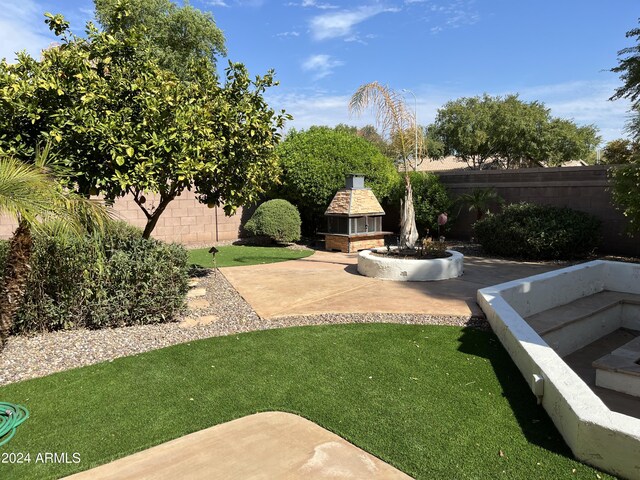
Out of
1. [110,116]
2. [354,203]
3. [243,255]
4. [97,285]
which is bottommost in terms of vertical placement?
[243,255]

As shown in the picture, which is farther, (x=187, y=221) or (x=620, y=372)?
(x=187, y=221)

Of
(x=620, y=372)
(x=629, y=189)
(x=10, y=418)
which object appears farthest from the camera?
(x=629, y=189)

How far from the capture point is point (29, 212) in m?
3.86

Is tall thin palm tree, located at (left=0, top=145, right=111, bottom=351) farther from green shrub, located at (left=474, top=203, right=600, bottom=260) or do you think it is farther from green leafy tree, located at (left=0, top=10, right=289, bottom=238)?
green shrub, located at (left=474, top=203, right=600, bottom=260)

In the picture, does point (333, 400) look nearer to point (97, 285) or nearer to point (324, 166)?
point (97, 285)

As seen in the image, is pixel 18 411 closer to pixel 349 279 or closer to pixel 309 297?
pixel 309 297

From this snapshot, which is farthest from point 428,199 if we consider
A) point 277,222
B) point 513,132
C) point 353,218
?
point 513,132

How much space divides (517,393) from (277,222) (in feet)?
35.8

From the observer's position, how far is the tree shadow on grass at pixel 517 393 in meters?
3.16

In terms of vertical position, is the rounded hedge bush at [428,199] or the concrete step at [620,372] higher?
the rounded hedge bush at [428,199]

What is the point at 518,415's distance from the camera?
11.5 feet

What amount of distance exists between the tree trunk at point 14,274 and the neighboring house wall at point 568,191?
40.5 ft

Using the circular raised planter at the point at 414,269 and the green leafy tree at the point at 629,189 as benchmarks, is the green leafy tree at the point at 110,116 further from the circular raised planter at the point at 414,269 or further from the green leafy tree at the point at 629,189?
the green leafy tree at the point at 629,189

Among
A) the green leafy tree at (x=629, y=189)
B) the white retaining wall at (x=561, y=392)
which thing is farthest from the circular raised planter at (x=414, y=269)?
the green leafy tree at (x=629, y=189)
